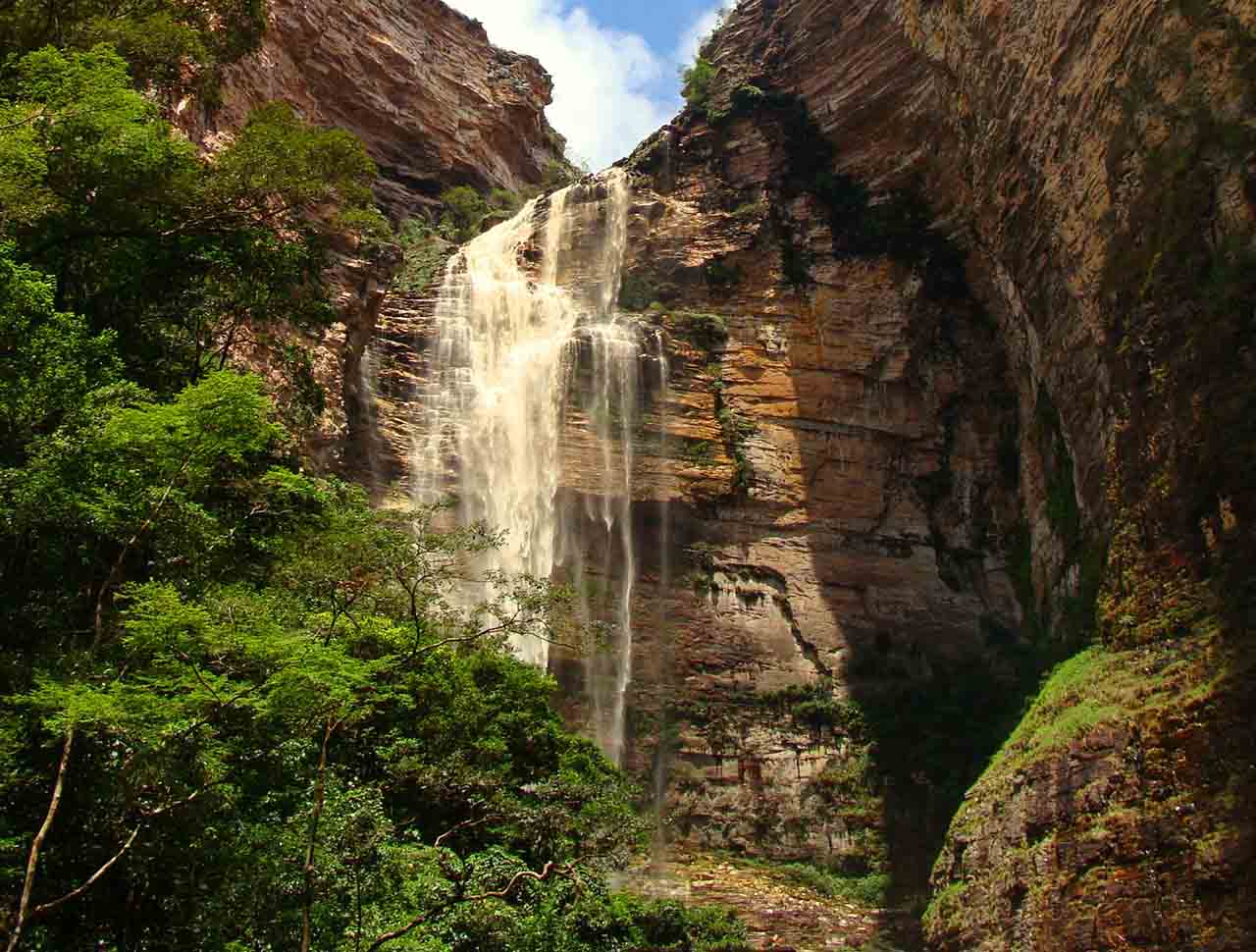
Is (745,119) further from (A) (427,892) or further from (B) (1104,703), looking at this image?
(A) (427,892)

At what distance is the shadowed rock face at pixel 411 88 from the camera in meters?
30.2

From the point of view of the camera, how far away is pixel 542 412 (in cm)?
2584

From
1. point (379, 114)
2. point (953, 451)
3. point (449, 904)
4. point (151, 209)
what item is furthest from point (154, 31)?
point (953, 451)

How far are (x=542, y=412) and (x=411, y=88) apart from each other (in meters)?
15.2

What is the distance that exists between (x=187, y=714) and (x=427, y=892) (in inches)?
101

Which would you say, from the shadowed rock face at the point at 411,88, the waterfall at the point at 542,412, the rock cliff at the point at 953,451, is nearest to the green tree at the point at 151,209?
the waterfall at the point at 542,412

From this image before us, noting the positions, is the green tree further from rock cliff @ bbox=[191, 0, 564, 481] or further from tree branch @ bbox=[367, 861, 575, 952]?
tree branch @ bbox=[367, 861, 575, 952]

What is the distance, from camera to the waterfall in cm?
2406

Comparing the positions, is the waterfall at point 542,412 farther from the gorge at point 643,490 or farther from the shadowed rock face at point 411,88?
the shadowed rock face at point 411,88

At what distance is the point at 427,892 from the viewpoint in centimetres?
933

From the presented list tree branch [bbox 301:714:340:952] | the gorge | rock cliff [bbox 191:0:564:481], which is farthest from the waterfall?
tree branch [bbox 301:714:340:952]

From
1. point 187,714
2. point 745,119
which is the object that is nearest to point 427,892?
point 187,714

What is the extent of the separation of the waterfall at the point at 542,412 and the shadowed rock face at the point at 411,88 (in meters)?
7.15

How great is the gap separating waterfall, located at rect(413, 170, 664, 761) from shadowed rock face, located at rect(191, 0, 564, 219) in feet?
23.4
